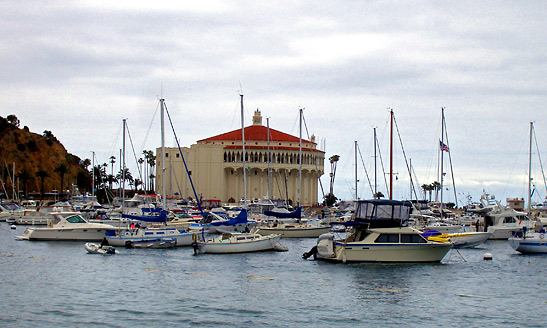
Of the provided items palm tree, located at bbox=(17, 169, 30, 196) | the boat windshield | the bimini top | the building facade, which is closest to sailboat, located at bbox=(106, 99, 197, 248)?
the boat windshield

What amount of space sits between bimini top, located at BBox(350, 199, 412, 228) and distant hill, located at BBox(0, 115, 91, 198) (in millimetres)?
103205

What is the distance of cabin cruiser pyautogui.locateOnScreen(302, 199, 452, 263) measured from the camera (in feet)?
135

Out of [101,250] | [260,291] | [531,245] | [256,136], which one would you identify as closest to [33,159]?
[256,136]

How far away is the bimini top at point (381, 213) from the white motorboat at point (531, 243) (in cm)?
1123

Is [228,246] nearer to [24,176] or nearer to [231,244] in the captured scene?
[231,244]

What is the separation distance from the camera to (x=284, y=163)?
132875 mm

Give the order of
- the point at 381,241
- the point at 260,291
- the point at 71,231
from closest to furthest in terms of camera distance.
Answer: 1. the point at 260,291
2. the point at 381,241
3. the point at 71,231

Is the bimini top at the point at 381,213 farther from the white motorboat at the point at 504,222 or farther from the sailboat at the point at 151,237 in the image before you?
the white motorboat at the point at 504,222

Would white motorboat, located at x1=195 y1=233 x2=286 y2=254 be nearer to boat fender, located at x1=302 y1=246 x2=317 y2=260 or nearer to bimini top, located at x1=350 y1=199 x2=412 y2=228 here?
boat fender, located at x1=302 y1=246 x2=317 y2=260

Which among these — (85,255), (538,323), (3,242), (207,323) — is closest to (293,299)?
(207,323)

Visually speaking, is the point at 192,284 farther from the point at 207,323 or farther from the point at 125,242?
the point at 125,242

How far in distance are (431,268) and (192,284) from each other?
A: 13539mm

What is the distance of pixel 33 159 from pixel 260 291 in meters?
125

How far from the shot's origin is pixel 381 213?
42688mm
